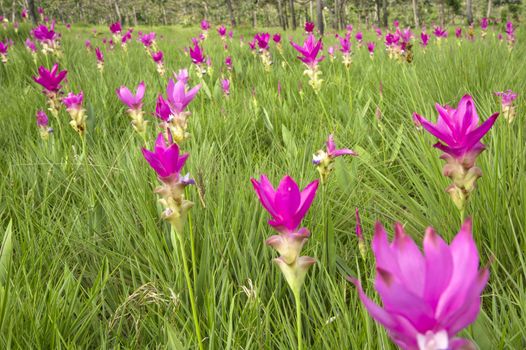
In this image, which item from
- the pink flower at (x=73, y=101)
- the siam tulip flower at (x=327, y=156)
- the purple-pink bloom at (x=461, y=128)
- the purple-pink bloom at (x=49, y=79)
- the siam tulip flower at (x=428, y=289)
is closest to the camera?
the siam tulip flower at (x=428, y=289)

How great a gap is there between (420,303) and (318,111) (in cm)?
245

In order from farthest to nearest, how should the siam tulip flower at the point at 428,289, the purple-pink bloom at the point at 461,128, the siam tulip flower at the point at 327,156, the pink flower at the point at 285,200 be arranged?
1. the siam tulip flower at the point at 327,156
2. the purple-pink bloom at the point at 461,128
3. the pink flower at the point at 285,200
4. the siam tulip flower at the point at 428,289

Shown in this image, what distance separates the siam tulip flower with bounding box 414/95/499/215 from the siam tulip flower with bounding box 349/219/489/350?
575mm

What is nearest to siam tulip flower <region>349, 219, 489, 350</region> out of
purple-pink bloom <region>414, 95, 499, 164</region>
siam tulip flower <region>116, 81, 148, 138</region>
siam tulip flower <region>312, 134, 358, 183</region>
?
purple-pink bloom <region>414, 95, 499, 164</region>

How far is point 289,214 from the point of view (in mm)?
726

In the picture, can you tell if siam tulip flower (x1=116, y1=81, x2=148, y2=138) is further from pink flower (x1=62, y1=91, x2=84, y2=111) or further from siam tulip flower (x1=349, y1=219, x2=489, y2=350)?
siam tulip flower (x1=349, y1=219, x2=489, y2=350)

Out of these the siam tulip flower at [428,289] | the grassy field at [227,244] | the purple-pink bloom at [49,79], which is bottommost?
the grassy field at [227,244]

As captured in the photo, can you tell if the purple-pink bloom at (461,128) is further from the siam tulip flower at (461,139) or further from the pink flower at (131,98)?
the pink flower at (131,98)

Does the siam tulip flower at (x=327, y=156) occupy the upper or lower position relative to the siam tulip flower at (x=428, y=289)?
lower

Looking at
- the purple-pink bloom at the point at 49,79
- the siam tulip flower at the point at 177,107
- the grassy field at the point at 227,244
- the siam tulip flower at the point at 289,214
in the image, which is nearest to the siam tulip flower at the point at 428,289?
the siam tulip flower at the point at 289,214

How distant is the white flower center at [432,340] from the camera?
381 millimetres

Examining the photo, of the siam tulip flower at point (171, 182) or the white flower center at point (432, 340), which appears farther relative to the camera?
the siam tulip flower at point (171, 182)

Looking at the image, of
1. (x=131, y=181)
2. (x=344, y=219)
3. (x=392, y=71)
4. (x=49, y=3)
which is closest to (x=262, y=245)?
(x=344, y=219)

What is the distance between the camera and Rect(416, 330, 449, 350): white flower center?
15.0 inches
